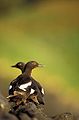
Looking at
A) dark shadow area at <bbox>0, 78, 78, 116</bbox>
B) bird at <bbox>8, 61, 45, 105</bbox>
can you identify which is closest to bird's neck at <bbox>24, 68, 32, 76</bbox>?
bird at <bbox>8, 61, 45, 105</bbox>

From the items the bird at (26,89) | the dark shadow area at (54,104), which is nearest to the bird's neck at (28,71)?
the bird at (26,89)

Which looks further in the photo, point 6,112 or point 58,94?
point 58,94

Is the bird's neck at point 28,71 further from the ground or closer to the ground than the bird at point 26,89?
further from the ground

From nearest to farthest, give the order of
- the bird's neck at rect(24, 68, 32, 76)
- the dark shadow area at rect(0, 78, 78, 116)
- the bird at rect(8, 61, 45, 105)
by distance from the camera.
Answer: the bird at rect(8, 61, 45, 105)
the bird's neck at rect(24, 68, 32, 76)
the dark shadow area at rect(0, 78, 78, 116)

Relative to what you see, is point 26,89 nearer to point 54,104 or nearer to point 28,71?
point 28,71

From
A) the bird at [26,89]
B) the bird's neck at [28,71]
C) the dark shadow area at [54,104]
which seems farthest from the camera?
the dark shadow area at [54,104]

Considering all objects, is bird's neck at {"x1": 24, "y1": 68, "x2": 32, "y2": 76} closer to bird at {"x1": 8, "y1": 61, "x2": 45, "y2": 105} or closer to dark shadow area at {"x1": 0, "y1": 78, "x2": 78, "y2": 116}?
bird at {"x1": 8, "y1": 61, "x2": 45, "y2": 105}

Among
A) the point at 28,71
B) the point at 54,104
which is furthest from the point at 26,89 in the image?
the point at 54,104

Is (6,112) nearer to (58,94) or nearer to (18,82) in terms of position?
(18,82)

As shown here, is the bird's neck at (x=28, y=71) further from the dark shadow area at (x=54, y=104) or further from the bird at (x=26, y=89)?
the dark shadow area at (x=54, y=104)

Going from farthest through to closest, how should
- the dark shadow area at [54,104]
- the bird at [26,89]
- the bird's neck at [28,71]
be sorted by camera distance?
the dark shadow area at [54,104] < the bird's neck at [28,71] < the bird at [26,89]

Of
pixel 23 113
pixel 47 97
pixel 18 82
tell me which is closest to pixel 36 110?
pixel 23 113
